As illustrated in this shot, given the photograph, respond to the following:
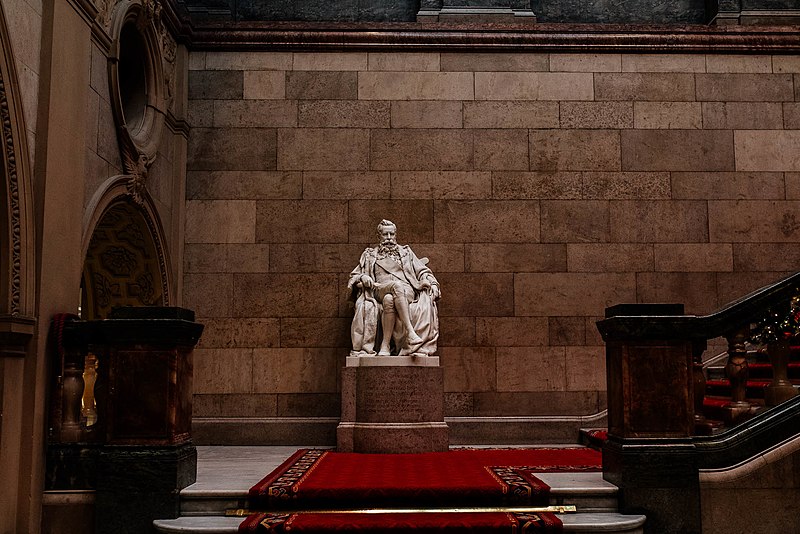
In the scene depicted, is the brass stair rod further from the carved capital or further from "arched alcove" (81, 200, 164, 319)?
"arched alcove" (81, 200, 164, 319)

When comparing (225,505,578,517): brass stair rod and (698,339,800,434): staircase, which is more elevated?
(698,339,800,434): staircase

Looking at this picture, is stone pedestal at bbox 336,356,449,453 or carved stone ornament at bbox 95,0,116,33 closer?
carved stone ornament at bbox 95,0,116,33

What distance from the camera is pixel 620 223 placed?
1024cm

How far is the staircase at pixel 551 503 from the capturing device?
18.3 ft

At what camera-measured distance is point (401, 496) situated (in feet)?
19.5

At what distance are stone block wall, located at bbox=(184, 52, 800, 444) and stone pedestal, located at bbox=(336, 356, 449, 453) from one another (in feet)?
4.74

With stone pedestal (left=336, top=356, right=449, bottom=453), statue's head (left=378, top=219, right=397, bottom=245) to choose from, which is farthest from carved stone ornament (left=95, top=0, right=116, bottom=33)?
stone pedestal (left=336, top=356, right=449, bottom=453)

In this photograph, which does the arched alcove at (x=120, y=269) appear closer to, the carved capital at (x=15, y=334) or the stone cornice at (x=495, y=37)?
the stone cornice at (x=495, y=37)

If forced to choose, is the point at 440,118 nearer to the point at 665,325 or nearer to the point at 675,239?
the point at 675,239

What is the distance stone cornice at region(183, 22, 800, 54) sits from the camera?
10.4 metres

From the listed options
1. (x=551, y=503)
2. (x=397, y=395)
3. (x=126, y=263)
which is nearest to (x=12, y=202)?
(x=126, y=263)

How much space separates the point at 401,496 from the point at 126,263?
16.2 feet

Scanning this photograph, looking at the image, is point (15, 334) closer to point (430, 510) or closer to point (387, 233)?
point (430, 510)

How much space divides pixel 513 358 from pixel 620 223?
2.14m
